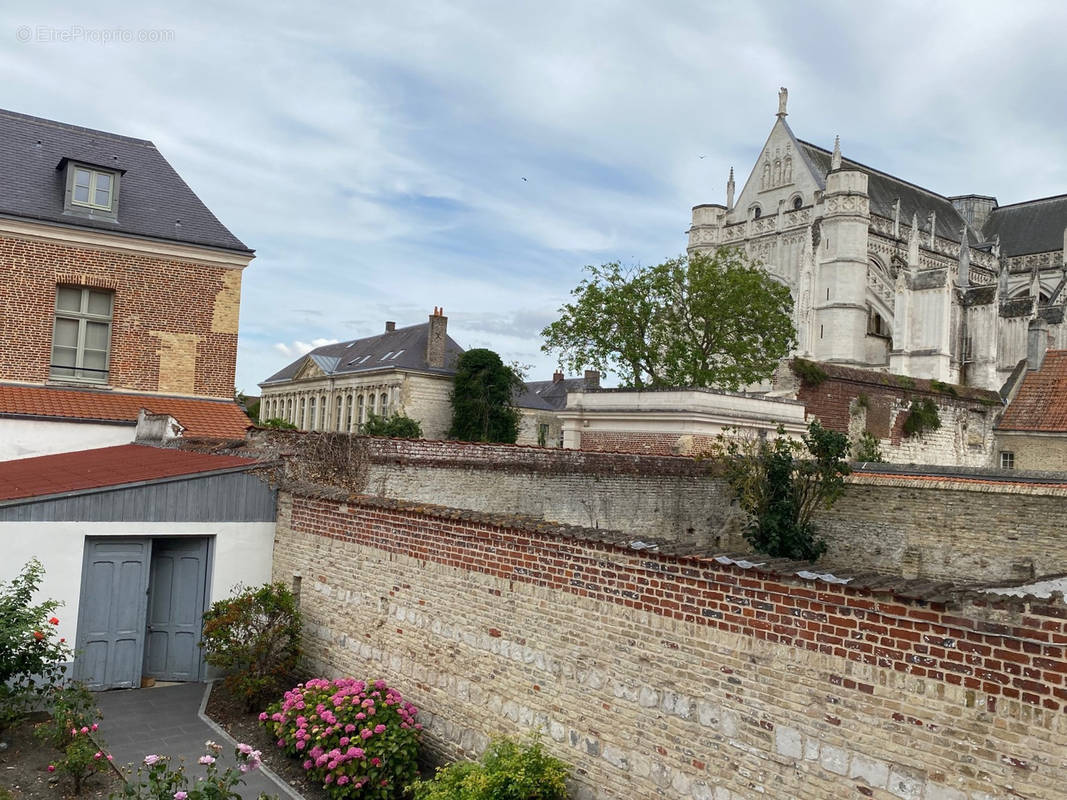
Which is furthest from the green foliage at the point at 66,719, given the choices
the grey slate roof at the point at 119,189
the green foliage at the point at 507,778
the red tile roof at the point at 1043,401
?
the red tile roof at the point at 1043,401

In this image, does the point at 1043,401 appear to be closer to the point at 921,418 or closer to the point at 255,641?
the point at 921,418

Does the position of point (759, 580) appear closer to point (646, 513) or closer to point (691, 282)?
point (646, 513)

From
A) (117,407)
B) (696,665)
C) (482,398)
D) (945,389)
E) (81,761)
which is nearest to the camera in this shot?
(696,665)

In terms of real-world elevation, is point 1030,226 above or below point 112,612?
above

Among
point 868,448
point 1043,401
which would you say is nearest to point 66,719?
point 868,448

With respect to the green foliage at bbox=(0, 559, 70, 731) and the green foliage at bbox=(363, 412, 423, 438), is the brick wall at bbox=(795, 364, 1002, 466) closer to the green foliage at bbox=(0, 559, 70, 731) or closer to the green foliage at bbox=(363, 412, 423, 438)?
the green foliage at bbox=(363, 412, 423, 438)

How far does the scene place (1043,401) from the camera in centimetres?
2672

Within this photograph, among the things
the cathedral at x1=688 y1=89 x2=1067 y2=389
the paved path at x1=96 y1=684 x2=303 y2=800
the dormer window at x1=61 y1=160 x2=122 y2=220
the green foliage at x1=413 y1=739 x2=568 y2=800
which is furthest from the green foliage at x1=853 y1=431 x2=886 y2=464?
the green foliage at x1=413 y1=739 x2=568 y2=800

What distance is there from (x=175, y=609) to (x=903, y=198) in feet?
183

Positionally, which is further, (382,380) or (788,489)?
(382,380)

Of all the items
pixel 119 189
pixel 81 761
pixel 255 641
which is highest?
pixel 119 189

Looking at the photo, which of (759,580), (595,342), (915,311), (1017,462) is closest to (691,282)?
(595,342)

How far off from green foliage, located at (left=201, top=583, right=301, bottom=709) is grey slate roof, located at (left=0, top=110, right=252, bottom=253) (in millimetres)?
10709

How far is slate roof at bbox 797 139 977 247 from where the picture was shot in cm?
5153
